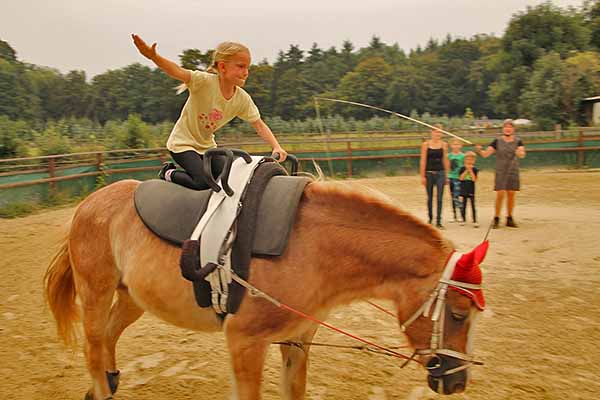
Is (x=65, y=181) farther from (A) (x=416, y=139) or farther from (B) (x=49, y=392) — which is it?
(A) (x=416, y=139)

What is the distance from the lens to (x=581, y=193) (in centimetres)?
1270

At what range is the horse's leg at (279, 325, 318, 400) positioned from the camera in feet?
9.45

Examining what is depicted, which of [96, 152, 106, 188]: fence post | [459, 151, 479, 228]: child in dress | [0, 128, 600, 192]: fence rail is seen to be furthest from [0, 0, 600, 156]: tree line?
[459, 151, 479, 228]: child in dress

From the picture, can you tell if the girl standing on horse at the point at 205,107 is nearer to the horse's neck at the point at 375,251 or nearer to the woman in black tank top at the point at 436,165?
the horse's neck at the point at 375,251

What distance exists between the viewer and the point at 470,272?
2191mm

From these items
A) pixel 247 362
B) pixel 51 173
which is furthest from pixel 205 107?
pixel 51 173

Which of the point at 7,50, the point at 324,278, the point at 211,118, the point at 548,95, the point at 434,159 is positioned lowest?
the point at 324,278

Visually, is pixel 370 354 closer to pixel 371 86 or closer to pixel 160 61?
pixel 160 61

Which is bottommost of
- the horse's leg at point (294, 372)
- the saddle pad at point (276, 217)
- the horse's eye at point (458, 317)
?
the horse's leg at point (294, 372)

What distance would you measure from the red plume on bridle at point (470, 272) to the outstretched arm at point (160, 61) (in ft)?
5.93

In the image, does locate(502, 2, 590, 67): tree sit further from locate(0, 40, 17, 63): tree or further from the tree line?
locate(0, 40, 17, 63): tree

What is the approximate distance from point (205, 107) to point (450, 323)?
188 cm

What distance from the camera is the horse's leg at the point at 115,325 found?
3337 mm

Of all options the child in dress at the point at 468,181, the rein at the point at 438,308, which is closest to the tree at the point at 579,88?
the child in dress at the point at 468,181
